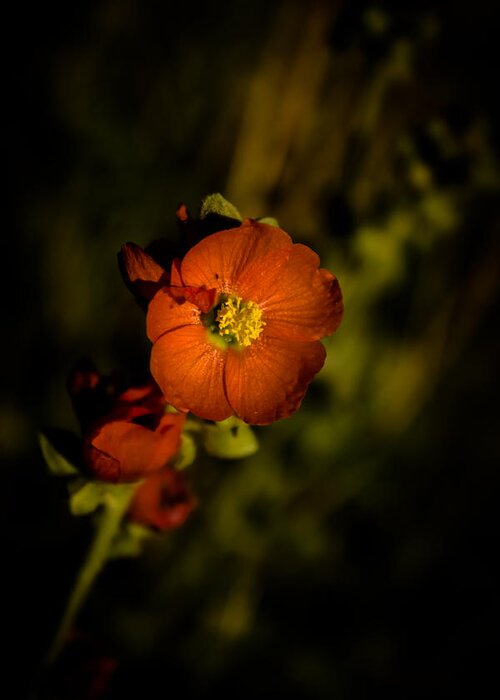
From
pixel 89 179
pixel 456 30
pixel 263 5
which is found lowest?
pixel 89 179

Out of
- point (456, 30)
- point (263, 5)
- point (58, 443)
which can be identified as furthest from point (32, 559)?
point (456, 30)

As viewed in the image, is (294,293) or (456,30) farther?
(456,30)

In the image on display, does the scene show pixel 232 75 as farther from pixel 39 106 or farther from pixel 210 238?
pixel 210 238

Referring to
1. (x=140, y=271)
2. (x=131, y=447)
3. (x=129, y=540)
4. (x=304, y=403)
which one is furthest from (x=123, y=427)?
(x=304, y=403)

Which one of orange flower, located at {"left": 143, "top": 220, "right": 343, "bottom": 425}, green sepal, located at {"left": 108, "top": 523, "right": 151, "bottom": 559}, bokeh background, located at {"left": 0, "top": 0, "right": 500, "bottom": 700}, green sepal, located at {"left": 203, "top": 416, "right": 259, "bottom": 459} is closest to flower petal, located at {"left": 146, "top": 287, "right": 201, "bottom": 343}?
orange flower, located at {"left": 143, "top": 220, "right": 343, "bottom": 425}

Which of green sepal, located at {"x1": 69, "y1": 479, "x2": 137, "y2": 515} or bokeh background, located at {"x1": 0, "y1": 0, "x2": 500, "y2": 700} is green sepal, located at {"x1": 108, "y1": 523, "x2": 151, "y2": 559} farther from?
bokeh background, located at {"x1": 0, "y1": 0, "x2": 500, "y2": 700}

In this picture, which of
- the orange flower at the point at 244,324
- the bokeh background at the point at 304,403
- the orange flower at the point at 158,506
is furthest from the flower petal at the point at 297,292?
the bokeh background at the point at 304,403
